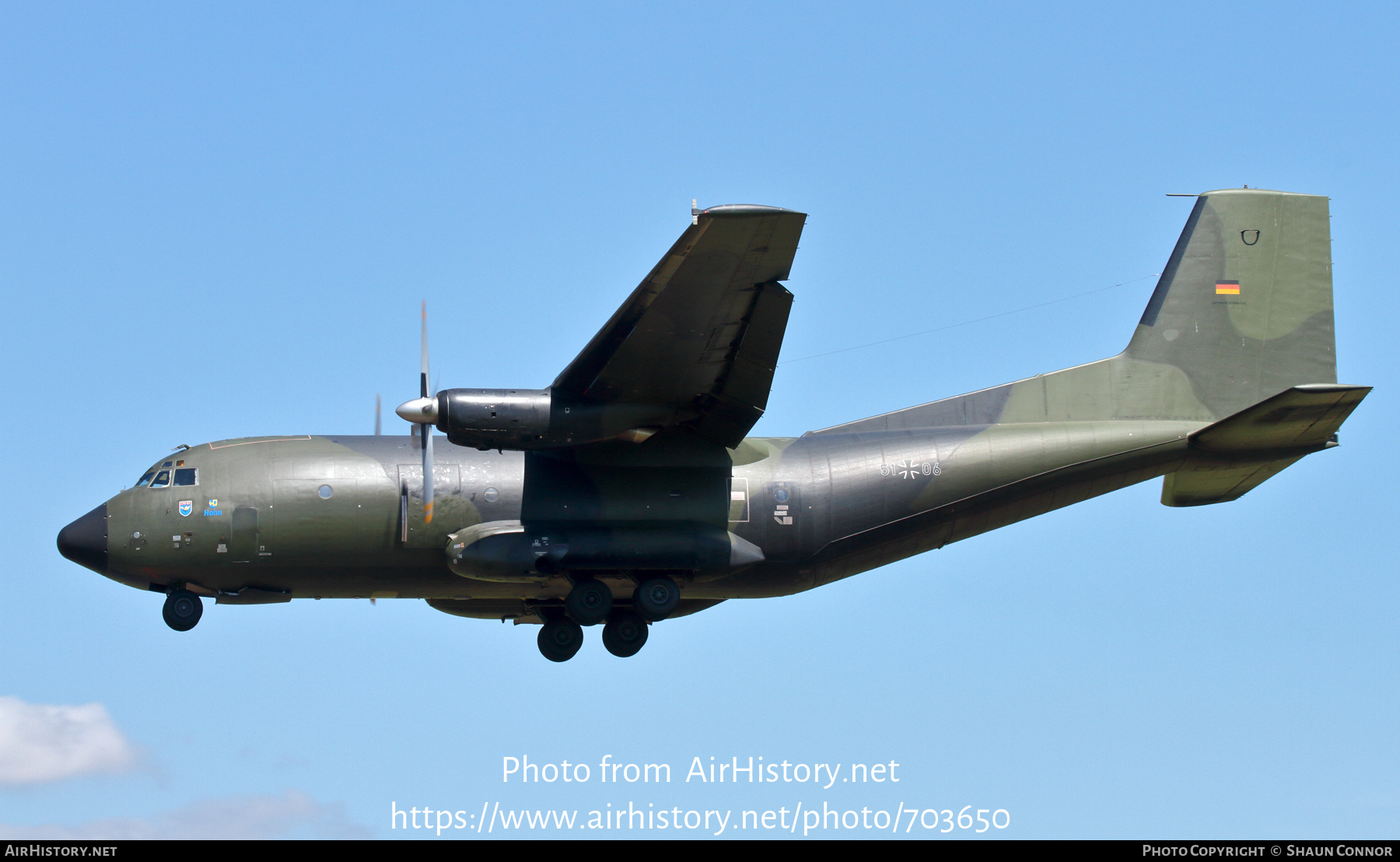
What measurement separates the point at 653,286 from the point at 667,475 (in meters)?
3.46

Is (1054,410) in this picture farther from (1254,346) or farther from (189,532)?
(189,532)

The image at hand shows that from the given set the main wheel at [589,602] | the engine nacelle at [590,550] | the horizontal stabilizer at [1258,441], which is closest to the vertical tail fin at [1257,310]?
the horizontal stabilizer at [1258,441]

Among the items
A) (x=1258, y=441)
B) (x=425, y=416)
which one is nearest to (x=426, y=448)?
(x=425, y=416)

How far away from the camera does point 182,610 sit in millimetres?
19234

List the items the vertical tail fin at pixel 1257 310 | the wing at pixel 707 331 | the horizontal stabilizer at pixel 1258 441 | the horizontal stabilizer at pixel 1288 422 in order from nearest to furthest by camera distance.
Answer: the wing at pixel 707 331
the horizontal stabilizer at pixel 1288 422
the horizontal stabilizer at pixel 1258 441
the vertical tail fin at pixel 1257 310

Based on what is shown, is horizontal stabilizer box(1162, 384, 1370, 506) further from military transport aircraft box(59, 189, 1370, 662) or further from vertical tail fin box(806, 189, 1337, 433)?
vertical tail fin box(806, 189, 1337, 433)

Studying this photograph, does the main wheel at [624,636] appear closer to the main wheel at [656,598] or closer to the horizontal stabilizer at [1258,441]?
the main wheel at [656,598]

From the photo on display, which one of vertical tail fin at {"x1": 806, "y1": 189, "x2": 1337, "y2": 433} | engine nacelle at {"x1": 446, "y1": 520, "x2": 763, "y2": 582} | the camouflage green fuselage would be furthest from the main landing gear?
vertical tail fin at {"x1": 806, "y1": 189, "x2": 1337, "y2": 433}

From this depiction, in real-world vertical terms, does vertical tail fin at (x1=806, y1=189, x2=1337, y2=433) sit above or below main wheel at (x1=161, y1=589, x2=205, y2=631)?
above

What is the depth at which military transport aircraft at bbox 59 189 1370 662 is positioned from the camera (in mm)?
18203

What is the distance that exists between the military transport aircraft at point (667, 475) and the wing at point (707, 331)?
4cm

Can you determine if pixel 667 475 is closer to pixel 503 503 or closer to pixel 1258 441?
pixel 503 503

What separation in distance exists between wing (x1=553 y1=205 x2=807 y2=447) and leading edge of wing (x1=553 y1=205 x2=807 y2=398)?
0.04 feet

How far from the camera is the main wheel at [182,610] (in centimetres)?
1920
